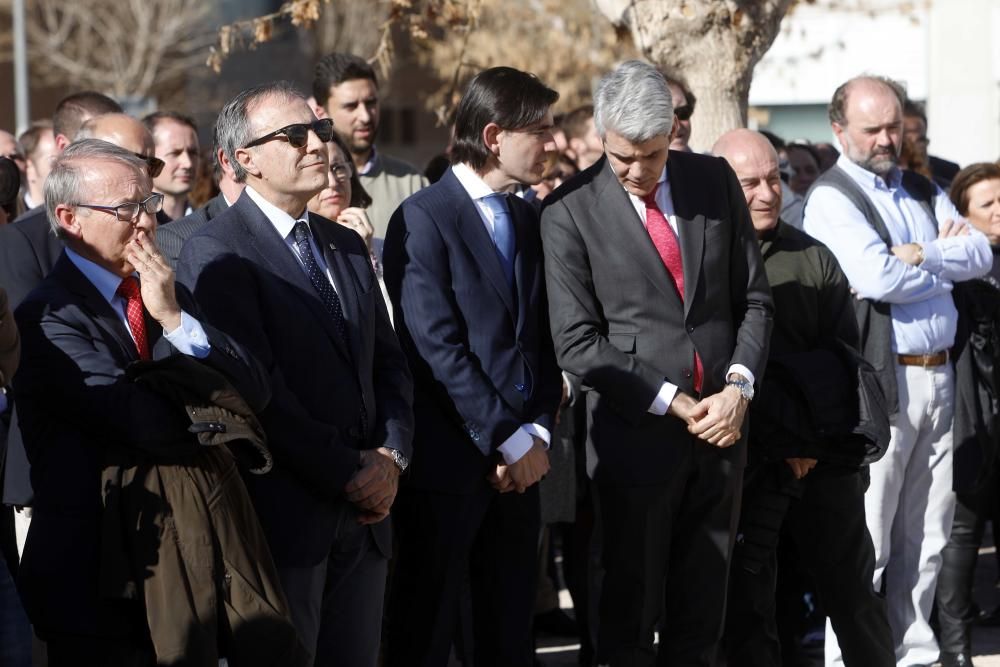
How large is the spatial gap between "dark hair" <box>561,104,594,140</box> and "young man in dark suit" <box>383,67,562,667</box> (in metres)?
3.02

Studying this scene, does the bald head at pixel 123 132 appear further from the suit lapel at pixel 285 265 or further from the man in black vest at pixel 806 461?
the man in black vest at pixel 806 461

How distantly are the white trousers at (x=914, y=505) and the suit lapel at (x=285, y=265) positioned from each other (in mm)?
2648

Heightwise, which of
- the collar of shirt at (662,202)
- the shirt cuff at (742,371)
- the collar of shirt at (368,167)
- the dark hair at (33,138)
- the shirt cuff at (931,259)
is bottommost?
the shirt cuff at (742,371)

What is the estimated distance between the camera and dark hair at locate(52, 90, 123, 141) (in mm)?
6336

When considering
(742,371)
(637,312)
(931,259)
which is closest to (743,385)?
Result: (742,371)

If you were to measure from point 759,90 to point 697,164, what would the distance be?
1593 centimetres

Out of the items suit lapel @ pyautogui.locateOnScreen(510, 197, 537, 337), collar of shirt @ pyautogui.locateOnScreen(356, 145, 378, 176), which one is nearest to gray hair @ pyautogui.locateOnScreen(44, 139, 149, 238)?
suit lapel @ pyautogui.locateOnScreen(510, 197, 537, 337)

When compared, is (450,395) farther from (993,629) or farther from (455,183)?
(993,629)

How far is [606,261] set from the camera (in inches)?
195

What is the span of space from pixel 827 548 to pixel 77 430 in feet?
9.01

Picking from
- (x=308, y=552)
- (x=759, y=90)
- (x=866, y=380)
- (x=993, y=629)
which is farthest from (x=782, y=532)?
(x=759, y=90)

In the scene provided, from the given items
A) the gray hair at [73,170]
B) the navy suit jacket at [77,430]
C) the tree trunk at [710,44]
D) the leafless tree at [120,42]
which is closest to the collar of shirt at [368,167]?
the tree trunk at [710,44]

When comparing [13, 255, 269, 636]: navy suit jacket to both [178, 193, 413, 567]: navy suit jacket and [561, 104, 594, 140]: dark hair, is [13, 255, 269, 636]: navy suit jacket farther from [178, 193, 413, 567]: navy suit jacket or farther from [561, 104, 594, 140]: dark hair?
[561, 104, 594, 140]: dark hair

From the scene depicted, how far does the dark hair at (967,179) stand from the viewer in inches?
272
